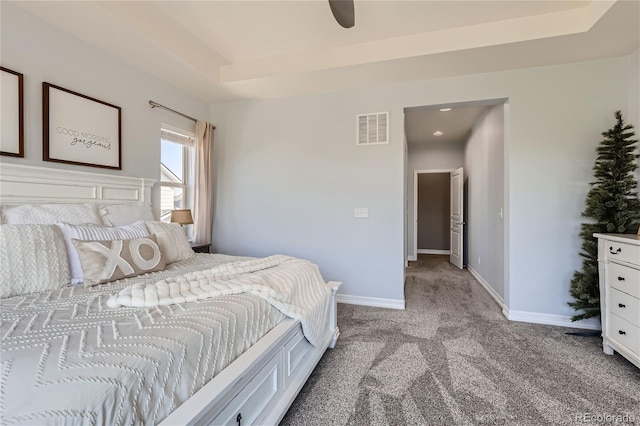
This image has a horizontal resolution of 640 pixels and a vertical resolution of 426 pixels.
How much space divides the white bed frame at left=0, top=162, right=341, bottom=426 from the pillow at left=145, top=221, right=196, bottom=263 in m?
0.72

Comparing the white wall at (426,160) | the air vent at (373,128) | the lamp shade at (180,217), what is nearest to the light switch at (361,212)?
the air vent at (373,128)

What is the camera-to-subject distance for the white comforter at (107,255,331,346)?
1356 mm

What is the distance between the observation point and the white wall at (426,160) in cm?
649

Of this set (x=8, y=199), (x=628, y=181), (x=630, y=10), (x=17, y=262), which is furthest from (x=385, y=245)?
(x=8, y=199)

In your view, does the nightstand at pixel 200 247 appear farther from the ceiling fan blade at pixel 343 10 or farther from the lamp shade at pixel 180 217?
the ceiling fan blade at pixel 343 10

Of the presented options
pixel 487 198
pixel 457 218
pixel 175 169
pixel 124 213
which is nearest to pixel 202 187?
pixel 175 169

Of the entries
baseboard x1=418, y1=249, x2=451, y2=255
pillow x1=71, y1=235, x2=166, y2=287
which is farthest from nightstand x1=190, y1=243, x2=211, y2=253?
baseboard x1=418, y1=249, x2=451, y2=255

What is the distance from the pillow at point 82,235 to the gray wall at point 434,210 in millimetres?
7039

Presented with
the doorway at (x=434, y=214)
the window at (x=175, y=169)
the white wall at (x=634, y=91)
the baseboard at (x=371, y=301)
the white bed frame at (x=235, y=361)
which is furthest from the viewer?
the doorway at (x=434, y=214)

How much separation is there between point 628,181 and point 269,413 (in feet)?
10.7

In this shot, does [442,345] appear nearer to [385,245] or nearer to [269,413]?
[385,245]

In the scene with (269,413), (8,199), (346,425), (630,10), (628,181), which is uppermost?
(630,10)

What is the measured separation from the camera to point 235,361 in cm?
Answer: 122

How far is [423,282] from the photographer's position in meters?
4.57
